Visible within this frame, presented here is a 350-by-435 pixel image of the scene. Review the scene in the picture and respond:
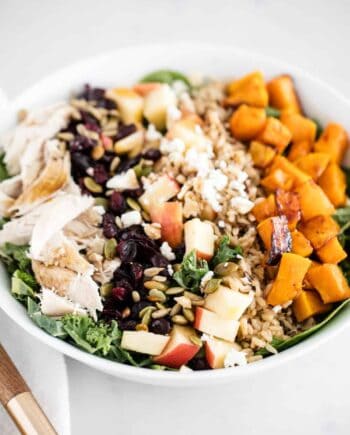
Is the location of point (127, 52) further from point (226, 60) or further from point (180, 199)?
point (180, 199)

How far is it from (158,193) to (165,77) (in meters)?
0.90

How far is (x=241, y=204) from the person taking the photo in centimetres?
322

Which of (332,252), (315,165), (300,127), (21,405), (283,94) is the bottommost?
(21,405)

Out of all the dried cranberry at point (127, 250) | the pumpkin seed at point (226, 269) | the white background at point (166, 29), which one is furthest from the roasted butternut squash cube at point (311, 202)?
the white background at point (166, 29)

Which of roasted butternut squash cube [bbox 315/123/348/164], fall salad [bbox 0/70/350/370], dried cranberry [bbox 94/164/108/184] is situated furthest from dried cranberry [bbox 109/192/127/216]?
roasted butternut squash cube [bbox 315/123/348/164]

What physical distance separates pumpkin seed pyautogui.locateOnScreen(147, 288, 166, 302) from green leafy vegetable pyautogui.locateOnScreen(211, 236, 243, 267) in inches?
10.8

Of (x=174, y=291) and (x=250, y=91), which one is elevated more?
(x=250, y=91)

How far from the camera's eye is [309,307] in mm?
3100

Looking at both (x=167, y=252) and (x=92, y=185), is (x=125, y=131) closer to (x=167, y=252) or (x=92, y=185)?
(x=92, y=185)

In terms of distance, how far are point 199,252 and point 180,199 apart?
32 centimetres

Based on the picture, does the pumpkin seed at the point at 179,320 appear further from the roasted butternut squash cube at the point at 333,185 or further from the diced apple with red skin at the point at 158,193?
the roasted butternut squash cube at the point at 333,185

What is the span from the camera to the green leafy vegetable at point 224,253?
308 centimetres

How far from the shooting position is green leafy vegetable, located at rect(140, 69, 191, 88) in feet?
12.8

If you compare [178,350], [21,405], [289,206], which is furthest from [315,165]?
[21,405]
